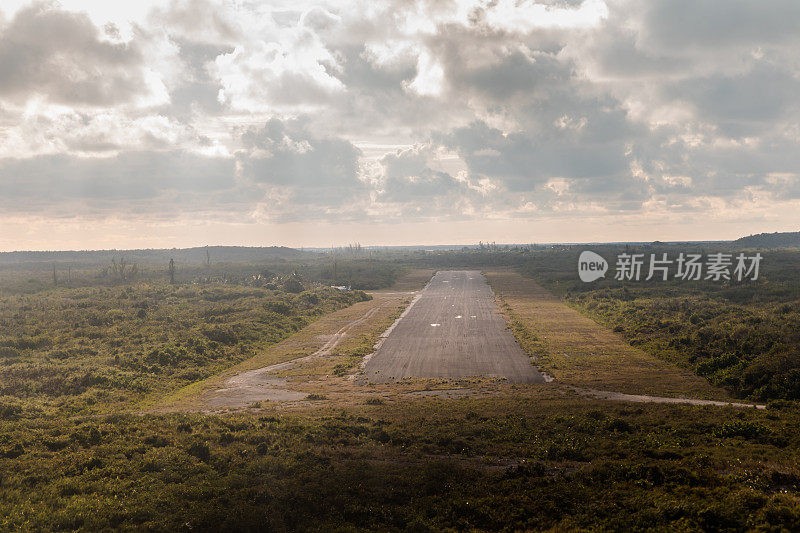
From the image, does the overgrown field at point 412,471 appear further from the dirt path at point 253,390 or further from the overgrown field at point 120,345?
the overgrown field at point 120,345

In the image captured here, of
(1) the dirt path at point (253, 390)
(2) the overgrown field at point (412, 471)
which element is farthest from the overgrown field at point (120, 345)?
(2) the overgrown field at point (412, 471)

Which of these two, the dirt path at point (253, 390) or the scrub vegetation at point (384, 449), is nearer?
the scrub vegetation at point (384, 449)

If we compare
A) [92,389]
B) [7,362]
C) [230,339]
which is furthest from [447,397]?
[7,362]

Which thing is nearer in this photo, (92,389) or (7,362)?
(92,389)

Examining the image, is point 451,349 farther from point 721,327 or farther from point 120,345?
point 120,345

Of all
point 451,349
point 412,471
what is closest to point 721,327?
point 451,349

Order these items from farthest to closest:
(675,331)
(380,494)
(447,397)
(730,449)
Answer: (675,331) < (447,397) < (730,449) < (380,494)

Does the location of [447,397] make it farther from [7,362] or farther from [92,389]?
[7,362]

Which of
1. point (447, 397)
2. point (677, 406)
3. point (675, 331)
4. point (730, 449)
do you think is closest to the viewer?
point (730, 449)
